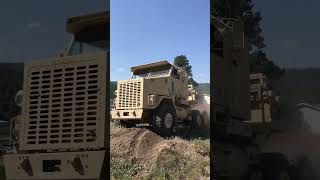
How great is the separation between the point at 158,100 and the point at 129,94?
24 cm

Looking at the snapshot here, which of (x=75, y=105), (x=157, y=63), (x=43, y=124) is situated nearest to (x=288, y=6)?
(x=157, y=63)

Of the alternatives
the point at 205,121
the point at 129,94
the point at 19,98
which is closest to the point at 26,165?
the point at 19,98

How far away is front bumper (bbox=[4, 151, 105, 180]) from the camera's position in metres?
4.38

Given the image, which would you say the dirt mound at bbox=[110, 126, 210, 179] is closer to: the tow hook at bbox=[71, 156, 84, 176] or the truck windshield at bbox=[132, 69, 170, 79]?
the tow hook at bbox=[71, 156, 84, 176]

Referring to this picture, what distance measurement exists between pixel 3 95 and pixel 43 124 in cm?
60

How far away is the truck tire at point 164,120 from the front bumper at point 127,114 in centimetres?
13

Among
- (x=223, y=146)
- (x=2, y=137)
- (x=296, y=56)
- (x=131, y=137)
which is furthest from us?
(x=2, y=137)

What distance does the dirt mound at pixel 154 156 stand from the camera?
3.88 m

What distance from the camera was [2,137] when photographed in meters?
4.91

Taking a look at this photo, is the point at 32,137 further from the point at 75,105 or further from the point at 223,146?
the point at 223,146

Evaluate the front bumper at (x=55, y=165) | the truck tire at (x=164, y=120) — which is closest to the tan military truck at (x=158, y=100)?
the truck tire at (x=164, y=120)

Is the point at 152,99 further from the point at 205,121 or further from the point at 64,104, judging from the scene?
the point at 64,104

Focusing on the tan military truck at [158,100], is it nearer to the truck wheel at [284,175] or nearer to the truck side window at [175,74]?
the truck side window at [175,74]

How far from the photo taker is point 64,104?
4.65 meters
